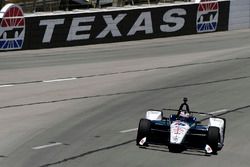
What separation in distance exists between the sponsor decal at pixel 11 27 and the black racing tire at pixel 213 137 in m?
17.3

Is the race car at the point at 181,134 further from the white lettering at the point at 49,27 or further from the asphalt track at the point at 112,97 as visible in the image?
the white lettering at the point at 49,27

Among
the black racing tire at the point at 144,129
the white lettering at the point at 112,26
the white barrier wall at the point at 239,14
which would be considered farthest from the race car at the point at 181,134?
the white barrier wall at the point at 239,14

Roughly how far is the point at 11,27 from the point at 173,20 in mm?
9842

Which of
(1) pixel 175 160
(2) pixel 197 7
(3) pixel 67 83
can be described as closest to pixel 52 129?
(1) pixel 175 160

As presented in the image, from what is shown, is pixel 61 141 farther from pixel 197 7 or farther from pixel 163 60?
pixel 197 7

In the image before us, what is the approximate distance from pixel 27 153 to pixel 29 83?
347 inches

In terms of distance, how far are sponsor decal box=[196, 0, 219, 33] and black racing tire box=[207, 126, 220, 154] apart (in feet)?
77.8

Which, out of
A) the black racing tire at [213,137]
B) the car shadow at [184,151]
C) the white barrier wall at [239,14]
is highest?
the black racing tire at [213,137]

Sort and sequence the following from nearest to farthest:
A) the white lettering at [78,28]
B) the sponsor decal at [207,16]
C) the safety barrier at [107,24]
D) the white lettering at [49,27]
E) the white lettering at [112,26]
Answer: the safety barrier at [107,24] → the white lettering at [49,27] → the white lettering at [78,28] → the white lettering at [112,26] → the sponsor decal at [207,16]

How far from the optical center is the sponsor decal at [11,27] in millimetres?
28250

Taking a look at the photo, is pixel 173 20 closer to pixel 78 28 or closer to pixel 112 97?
pixel 78 28

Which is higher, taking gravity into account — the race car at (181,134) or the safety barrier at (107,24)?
the race car at (181,134)

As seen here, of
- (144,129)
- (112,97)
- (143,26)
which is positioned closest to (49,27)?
(143,26)

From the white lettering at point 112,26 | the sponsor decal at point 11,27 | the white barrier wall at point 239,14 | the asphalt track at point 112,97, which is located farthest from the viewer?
the white barrier wall at point 239,14
